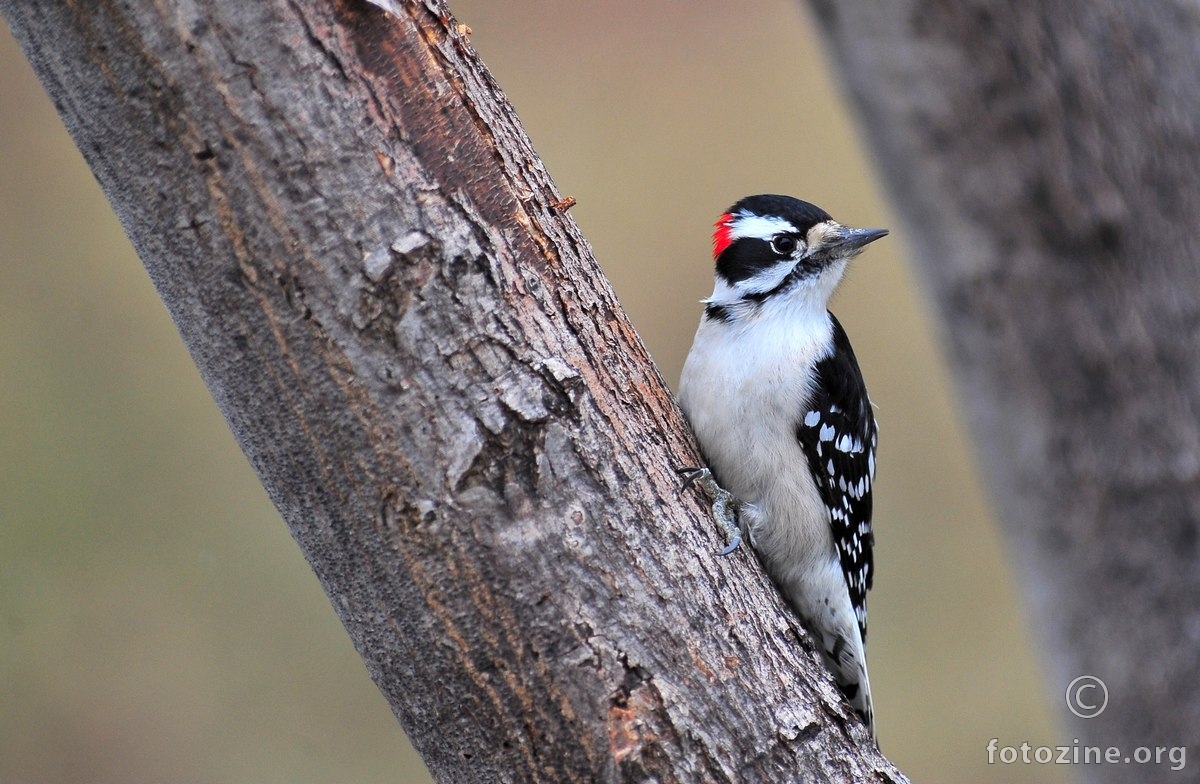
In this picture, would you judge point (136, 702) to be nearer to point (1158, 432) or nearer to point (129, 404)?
point (129, 404)

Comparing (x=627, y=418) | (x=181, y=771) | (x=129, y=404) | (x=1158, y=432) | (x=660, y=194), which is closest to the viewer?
(x=627, y=418)

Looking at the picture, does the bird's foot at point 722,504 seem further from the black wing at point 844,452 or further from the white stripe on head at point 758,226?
the white stripe on head at point 758,226

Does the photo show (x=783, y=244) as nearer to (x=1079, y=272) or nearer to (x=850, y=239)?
(x=850, y=239)

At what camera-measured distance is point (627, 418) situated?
2.01 m

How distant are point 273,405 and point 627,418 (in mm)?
668

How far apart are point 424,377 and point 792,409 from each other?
148cm

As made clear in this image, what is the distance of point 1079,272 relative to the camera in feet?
9.66

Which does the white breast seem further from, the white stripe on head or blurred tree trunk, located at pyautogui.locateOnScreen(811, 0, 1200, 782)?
blurred tree trunk, located at pyautogui.locateOnScreen(811, 0, 1200, 782)

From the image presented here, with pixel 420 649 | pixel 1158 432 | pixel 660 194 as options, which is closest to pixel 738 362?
pixel 1158 432

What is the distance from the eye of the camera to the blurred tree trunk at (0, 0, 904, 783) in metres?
1.68

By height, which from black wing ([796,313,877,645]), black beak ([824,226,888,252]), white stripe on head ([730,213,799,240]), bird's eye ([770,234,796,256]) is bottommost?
black wing ([796,313,877,645])

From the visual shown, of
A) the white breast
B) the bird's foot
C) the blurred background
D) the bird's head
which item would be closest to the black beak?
the bird's head

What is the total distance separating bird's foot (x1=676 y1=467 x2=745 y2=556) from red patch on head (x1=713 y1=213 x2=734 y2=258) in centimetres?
84

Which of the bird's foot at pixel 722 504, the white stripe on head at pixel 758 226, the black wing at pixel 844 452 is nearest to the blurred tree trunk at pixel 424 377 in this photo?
the bird's foot at pixel 722 504
